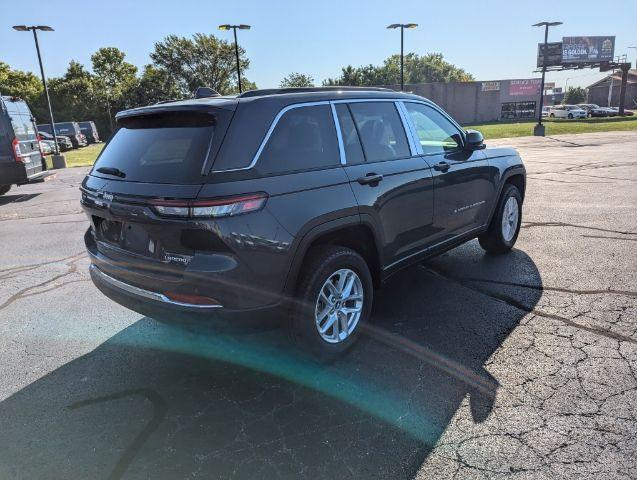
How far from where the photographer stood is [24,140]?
11688mm

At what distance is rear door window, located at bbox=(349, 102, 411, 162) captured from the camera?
3.64 m

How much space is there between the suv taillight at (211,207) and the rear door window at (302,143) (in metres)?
0.24

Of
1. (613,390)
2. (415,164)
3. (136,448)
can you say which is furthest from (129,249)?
(613,390)

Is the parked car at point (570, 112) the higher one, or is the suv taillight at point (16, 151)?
the suv taillight at point (16, 151)

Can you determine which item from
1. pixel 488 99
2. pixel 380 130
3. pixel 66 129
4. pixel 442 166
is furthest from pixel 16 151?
pixel 488 99

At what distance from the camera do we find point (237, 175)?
2.76 meters

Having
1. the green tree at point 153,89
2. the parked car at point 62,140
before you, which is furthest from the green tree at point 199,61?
the parked car at point 62,140

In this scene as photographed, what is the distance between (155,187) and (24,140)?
36.1 feet

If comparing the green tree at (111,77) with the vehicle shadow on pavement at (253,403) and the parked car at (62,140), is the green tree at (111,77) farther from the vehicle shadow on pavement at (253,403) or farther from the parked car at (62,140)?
the vehicle shadow on pavement at (253,403)

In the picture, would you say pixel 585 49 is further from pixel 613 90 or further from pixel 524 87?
pixel 613 90

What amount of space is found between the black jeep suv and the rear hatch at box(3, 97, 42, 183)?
29.9 ft

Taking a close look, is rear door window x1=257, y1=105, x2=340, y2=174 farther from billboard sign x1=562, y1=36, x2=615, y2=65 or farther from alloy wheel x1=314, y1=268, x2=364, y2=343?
billboard sign x1=562, y1=36, x2=615, y2=65

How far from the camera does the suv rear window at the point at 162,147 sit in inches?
111

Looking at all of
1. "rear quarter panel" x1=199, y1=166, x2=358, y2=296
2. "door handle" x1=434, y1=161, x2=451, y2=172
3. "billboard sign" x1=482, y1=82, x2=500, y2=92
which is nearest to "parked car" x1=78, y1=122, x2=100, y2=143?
"door handle" x1=434, y1=161, x2=451, y2=172
